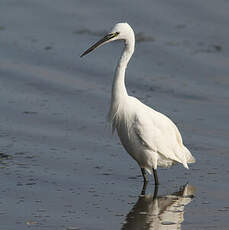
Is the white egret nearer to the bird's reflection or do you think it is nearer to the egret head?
the egret head

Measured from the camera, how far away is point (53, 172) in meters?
8.50

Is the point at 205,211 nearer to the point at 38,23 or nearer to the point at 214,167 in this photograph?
the point at 214,167

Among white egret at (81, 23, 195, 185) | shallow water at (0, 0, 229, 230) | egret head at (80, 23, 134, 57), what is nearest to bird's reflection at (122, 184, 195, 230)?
shallow water at (0, 0, 229, 230)

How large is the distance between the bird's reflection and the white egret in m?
0.39

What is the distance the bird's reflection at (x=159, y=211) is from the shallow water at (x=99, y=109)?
0.01 m

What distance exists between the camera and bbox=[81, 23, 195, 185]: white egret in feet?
26.8

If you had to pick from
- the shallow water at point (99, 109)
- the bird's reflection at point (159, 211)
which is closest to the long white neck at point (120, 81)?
the shallow water at point (99, 109)

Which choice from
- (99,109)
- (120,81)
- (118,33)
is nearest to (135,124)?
(120,81)

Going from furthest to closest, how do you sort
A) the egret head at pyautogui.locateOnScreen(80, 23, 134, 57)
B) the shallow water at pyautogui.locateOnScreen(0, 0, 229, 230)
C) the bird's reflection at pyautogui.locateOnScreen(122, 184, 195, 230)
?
the egret head at pyautogui.locateOnScreen(80, 23, 134, 57)
the shallow water at pyautogui.locateOnScreen(0, 0, 229, 230)
the bird's reflection at pyautogui.locateOnScreen(122, 184, 195, 230)

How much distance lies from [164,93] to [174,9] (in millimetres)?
4105

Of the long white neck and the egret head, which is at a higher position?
the egret head

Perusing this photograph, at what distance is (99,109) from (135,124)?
2.64 m

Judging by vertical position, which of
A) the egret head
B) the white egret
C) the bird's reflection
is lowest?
the bird's reflection

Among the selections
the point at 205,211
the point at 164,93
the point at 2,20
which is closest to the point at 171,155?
the point at 205,211
